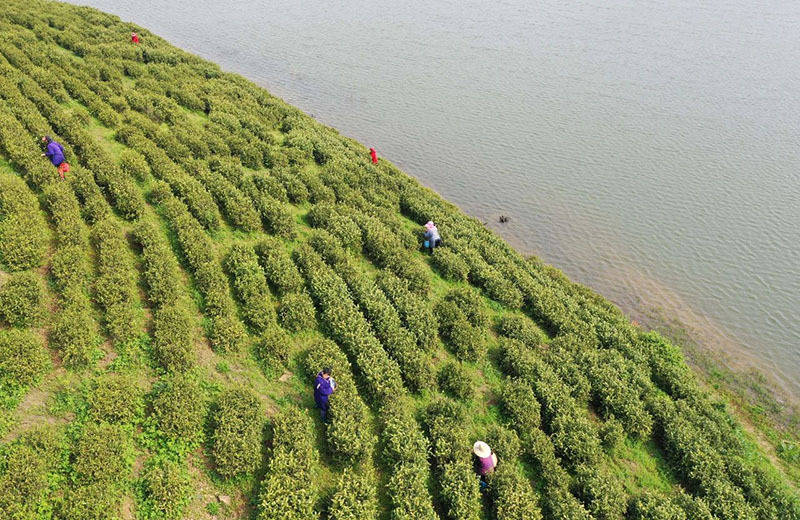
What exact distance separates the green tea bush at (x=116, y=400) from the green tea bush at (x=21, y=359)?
1.43 meters

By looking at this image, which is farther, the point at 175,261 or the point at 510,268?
the point at 510,268

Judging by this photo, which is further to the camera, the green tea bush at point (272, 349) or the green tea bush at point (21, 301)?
the green tea bush at point (272, 349)

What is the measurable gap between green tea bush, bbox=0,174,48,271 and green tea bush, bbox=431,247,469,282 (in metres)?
15.0

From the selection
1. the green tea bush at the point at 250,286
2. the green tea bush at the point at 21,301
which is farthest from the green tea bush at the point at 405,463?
the green tea bush at the point at 21,301

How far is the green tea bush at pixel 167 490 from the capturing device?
1075cm

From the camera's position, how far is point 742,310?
25203 millimetres

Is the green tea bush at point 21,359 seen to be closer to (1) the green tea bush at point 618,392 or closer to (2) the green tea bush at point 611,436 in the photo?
(2) the green tea bush at point 611,436

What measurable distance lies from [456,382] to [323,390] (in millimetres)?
4829

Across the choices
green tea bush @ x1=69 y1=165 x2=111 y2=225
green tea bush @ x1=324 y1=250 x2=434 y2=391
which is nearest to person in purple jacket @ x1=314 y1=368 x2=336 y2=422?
green tea bush @ x1=324 y1=250 x2=434 y2=391

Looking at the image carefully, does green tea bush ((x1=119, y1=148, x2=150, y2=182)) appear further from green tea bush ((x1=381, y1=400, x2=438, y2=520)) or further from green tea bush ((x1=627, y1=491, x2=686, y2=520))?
green tea bush ((x1=627, y1=491, x2=686, y2=520))

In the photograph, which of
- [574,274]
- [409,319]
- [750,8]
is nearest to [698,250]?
[574,274]

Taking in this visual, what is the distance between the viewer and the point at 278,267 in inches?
707

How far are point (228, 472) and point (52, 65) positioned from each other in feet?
97.1

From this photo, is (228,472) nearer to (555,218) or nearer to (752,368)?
(752,368)
